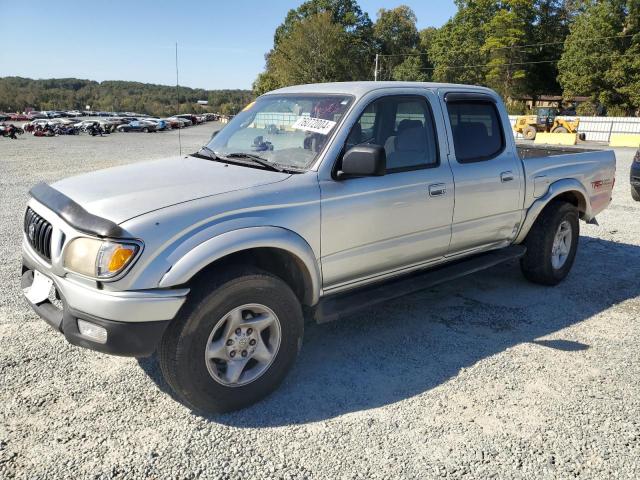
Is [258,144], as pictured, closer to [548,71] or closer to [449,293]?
[449,293]

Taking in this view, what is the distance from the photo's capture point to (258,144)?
3846 mm

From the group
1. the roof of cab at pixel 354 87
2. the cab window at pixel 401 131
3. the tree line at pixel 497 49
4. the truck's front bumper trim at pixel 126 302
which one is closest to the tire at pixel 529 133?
the tree line at pixel 497 49

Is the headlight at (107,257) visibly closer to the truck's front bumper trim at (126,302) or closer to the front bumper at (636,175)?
the truck's front bumper trim at (126,302)

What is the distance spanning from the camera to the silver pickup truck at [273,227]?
2715 millimetres

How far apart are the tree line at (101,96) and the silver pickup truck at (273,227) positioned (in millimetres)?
95443

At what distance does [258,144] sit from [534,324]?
2.77m

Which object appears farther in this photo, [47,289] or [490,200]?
[490,200]

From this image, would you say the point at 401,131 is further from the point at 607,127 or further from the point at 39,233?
the point at 607,127

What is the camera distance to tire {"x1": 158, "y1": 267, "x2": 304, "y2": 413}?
2836 mm

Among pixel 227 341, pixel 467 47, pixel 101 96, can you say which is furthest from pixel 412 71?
pixel 101 96

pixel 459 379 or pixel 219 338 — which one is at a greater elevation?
pixel 219 338

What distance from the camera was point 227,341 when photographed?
304 cm

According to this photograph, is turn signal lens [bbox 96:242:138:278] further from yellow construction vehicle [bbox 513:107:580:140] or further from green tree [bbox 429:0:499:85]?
green tree [bbox 429:0:499:85]

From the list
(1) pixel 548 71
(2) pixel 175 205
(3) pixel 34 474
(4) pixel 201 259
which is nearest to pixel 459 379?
(4) pixel 201 259
